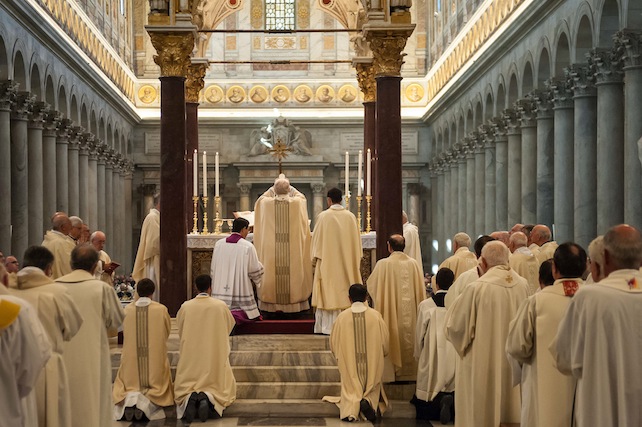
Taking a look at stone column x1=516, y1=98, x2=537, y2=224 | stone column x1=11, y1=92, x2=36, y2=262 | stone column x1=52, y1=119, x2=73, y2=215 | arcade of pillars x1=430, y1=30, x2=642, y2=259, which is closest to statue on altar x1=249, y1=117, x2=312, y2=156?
arcade of pillars x1=430, y1=30, x2=642, y2=259

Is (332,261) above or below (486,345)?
above

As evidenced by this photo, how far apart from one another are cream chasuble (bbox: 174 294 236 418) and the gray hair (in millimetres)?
4076

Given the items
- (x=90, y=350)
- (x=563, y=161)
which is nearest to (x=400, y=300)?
(x=90, y=350)

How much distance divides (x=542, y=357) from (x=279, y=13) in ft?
127

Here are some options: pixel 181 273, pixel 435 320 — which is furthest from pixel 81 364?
pixel 181 273

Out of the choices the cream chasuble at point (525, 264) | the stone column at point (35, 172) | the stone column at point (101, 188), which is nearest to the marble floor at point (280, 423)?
the cream chasuble at point (525, 264)

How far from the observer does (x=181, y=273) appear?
1675cm

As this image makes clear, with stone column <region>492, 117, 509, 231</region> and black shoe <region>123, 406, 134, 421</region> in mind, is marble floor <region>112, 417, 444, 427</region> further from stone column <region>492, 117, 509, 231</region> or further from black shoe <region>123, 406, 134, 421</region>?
stone column <region>492, 117, 509, 231</region>

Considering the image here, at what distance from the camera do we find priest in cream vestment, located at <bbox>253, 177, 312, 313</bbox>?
1625 centimetres

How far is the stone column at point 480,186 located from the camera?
35.4m

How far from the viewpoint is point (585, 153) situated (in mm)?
23641

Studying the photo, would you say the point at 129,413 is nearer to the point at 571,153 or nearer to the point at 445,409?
the point at 445,409

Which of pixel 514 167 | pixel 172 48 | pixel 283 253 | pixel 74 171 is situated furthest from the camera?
pixel 74 171

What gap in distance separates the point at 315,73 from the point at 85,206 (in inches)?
554
